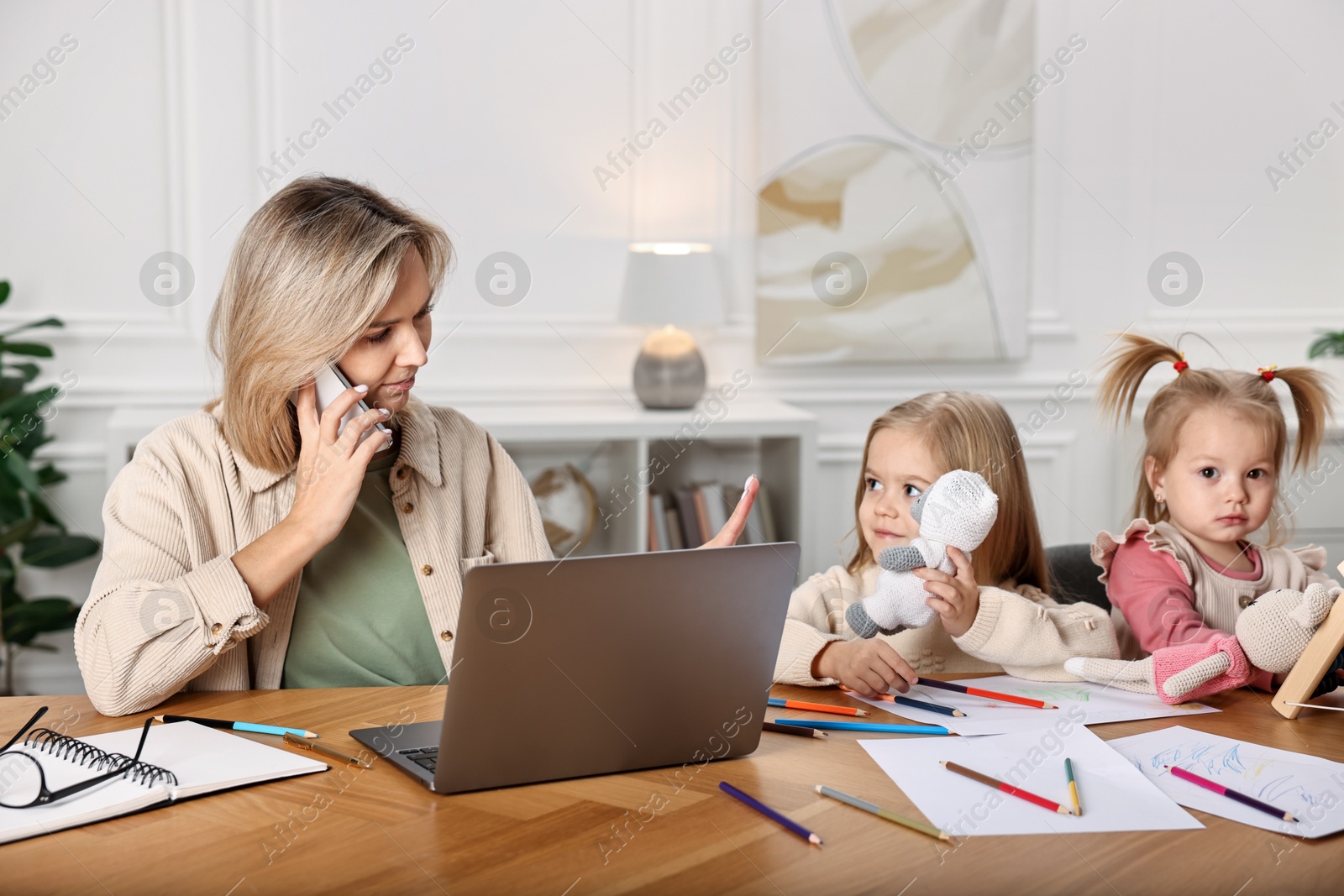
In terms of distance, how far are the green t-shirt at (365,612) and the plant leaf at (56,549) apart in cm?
168

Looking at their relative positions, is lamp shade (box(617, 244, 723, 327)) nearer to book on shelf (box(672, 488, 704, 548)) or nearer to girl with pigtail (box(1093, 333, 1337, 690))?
book on shelf (box(672, 488, 704, 548))

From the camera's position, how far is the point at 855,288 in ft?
11.2

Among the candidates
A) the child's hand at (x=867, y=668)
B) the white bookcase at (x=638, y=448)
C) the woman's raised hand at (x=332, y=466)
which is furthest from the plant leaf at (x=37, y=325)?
the child's hand at (x=867, y=668)

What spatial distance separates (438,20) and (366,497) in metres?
1.97

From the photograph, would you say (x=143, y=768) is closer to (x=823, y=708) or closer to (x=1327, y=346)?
(x=823, y=708)

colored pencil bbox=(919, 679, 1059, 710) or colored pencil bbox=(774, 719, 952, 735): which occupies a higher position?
colored pencil bbox=(774, 719, 952, 735)

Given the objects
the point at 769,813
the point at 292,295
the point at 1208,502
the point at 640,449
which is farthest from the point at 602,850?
the point at 640,449

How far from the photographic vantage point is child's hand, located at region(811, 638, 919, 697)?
4.47 feet

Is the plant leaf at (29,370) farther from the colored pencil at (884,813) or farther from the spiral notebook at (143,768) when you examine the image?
the colored pencil at (884,813)

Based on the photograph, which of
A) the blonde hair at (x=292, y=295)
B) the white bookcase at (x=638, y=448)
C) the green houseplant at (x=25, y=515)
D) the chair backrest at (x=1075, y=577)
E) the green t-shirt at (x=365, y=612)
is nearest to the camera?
the blonde hair at (x=292, y=295)

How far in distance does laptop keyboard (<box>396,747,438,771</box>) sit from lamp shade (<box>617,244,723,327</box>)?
2084 mm

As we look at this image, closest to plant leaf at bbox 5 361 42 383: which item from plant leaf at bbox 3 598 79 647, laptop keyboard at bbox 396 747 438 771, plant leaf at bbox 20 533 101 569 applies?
plant leaf at bbox 20 533 101 569

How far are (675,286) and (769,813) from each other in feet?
7.32

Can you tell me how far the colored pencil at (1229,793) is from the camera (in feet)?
3.40
